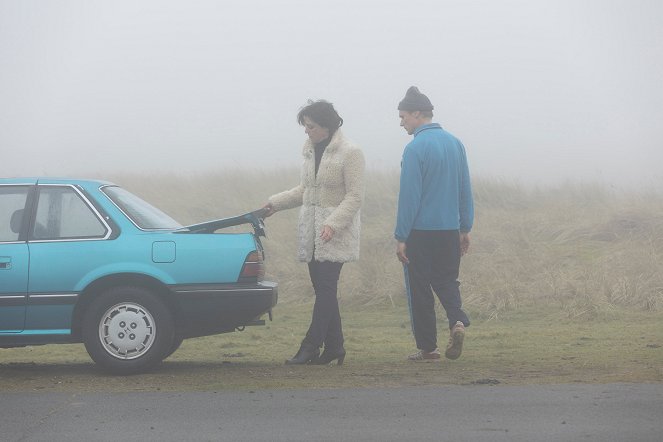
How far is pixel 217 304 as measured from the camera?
888cm

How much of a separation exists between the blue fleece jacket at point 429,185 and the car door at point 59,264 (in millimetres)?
2254

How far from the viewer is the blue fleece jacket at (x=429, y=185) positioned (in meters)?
9.30

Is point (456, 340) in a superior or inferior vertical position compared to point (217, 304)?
inferior

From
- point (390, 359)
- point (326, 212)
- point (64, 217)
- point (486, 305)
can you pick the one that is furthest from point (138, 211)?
point (486, 305)

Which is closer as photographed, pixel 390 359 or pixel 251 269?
pixel 251 269

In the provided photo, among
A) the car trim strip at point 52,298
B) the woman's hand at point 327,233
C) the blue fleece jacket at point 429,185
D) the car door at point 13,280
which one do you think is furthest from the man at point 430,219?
the car door at point 13,280

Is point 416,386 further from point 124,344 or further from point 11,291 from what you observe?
point 11,291

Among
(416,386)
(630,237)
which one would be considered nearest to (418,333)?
(416,386)

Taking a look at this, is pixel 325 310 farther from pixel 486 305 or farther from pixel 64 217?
pixel 486 305

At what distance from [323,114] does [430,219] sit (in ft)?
3.83

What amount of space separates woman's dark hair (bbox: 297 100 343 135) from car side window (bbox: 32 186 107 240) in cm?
182

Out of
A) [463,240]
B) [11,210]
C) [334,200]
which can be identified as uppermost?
[334,200]

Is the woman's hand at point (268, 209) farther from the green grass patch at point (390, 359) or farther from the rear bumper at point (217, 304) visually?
the green grass patch at point (390, 359)

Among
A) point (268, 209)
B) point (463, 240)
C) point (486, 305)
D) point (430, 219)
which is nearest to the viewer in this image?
point (430, 219)
